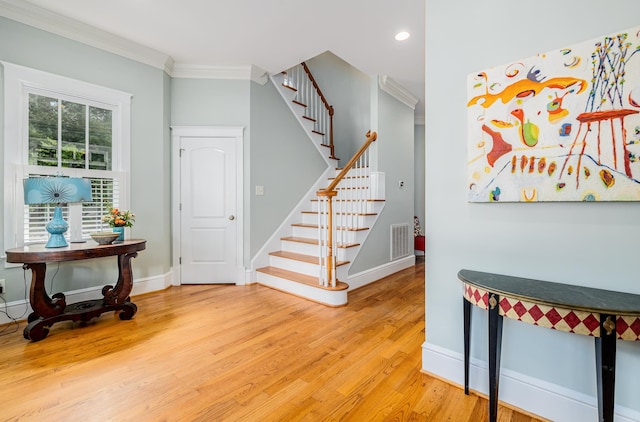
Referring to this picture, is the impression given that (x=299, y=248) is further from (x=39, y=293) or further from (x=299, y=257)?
(x=39, y=293)

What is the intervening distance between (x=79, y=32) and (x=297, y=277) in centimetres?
337

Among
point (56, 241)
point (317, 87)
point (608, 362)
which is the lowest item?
point (608, 362)

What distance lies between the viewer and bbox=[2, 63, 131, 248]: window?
246 centimetres

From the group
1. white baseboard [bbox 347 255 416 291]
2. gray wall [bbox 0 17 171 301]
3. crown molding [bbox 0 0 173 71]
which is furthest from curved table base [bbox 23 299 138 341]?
crown molding [bbox 0 0 173 71]

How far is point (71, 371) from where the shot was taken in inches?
70.2

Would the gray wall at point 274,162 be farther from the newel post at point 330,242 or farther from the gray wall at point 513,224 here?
the gray wall at point 513,224

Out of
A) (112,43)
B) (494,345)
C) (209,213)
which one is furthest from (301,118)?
(494,345)

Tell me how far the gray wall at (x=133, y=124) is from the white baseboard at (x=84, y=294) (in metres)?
0.05

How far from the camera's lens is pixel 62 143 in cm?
269

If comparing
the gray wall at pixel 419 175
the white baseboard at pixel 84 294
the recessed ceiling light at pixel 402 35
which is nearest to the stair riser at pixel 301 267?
the white baseboard at pixel 84 294

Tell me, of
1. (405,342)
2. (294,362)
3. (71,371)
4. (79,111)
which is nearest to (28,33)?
(79,111)

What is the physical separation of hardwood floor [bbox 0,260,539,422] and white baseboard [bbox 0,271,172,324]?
364 millimetres

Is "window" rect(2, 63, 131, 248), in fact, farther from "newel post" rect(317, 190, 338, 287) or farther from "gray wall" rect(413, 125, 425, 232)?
"gray wall" rect(413, 125, 425, 232)

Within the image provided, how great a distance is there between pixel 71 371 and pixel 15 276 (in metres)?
1.41
